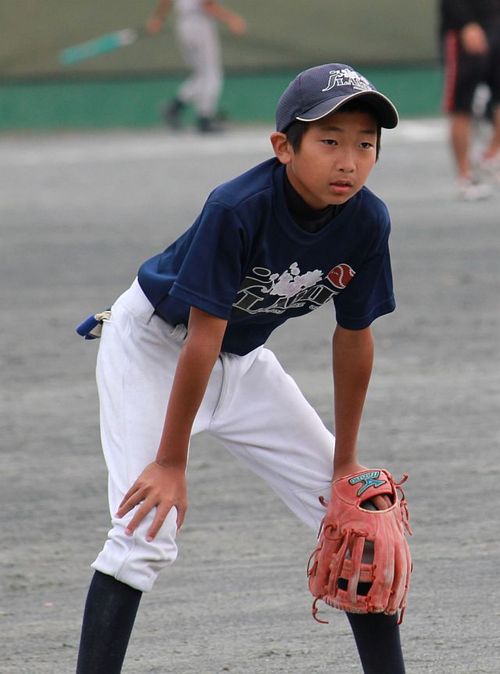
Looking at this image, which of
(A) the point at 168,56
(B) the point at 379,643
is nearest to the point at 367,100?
(B) the point at 379,643

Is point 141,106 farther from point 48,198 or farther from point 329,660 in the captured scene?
point 329,660

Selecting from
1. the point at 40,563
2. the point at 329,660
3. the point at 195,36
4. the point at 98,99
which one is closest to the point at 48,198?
the point at 195,36

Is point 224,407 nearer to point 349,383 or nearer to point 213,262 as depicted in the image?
point 349,383

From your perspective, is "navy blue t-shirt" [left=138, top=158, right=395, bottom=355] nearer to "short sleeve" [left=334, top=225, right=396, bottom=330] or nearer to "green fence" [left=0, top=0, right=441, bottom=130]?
"short sleeve" [left=334, top=225, right=396, bottom=330]

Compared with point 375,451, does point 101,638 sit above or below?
above

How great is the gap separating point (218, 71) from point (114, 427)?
604 inches

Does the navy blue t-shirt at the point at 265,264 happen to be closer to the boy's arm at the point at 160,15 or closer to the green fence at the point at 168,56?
the boy's arm at the point at 160,15

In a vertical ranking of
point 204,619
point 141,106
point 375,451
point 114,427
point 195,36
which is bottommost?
point 141,106

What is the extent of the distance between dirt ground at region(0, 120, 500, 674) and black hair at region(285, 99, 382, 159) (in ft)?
4.53

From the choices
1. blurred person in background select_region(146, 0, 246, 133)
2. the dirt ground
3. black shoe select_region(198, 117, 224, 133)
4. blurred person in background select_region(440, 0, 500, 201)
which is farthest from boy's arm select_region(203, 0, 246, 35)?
the dirt ground

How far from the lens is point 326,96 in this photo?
3.04 meters

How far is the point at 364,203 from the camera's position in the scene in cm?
321

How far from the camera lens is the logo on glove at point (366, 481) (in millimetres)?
3355

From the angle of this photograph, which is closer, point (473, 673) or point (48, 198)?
point (473, 673)
